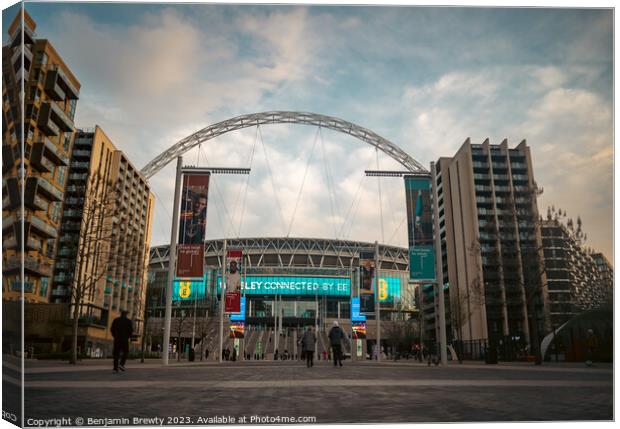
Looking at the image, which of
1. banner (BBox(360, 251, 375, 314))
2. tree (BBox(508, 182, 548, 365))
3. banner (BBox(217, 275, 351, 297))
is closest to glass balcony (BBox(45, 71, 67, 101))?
tree (BBox(508, 182, 548, 365))

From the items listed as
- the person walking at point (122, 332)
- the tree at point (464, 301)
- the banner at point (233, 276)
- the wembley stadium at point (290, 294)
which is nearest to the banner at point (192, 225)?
the person walking at point (122, 332)

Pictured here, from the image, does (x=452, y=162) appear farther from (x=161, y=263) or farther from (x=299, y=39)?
(x=299, y=39)

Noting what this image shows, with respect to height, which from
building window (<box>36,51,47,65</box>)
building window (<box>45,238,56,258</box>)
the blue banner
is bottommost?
the blue banner

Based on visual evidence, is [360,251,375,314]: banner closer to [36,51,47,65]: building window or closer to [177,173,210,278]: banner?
[177,173,210,278]: banner

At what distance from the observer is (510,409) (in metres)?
6.22

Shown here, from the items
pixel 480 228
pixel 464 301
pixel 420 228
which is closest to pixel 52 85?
pixel 420 228

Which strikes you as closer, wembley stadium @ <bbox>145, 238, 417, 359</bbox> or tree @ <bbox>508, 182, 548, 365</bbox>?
tree @ <bbox>508, 182, 548, 365</bbox>

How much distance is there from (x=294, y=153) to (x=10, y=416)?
6.83m

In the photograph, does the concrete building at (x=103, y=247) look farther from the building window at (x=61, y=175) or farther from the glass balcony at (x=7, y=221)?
the glass balcony at (x=7, y=221)

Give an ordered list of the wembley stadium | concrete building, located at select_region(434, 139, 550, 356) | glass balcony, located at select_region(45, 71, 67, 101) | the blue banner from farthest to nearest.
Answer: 1. the wembley stadium
2. concrete building, located at select_region(434, 139, 550, 356)
3. the blue banner
4. glass balcony, located at select_region(45, 71, 67, 101)

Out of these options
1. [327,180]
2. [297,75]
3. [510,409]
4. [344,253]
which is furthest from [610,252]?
[344,253]

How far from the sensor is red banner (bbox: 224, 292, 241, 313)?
1381 inches

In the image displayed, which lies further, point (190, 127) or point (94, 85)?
point (190, 127)

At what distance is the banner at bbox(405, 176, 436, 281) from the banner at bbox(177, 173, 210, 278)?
9.37 meters
